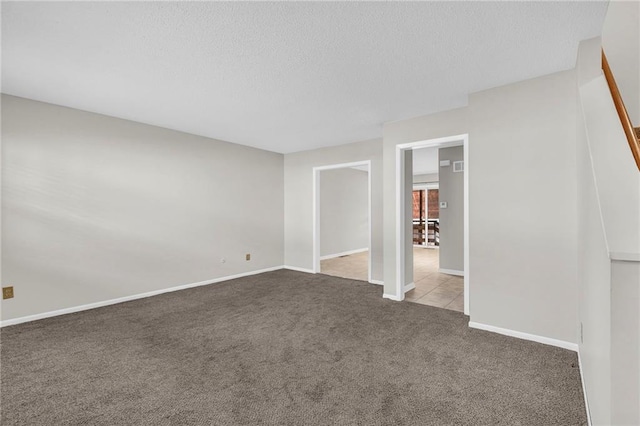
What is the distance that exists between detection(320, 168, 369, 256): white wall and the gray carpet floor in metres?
3.93

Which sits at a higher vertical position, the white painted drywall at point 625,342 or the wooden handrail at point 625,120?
the wooden handrail at point 625,120

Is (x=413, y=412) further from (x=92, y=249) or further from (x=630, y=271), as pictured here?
(x=92, y=249)

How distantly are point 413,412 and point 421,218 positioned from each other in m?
8.87

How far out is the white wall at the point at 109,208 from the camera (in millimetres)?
3061

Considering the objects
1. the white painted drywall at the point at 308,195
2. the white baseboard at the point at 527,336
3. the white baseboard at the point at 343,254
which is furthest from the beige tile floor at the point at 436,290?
the white baseboard at the point at 343,254

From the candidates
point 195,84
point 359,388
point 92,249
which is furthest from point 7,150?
point 359,388

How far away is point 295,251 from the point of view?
5.88 metres

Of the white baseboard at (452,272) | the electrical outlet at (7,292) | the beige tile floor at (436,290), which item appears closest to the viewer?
the electrical outlet at (7,292)

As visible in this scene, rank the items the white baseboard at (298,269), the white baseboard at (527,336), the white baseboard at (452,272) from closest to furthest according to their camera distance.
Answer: the white baseboard at (527,336)
the white baseboard at (452,272)
the white baseboard at (298,269)

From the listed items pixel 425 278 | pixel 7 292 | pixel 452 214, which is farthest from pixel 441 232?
pixel 7 292

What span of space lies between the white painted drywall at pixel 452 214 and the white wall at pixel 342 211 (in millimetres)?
2741

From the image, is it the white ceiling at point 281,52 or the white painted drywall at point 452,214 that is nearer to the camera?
the white ceiling at point 281,52

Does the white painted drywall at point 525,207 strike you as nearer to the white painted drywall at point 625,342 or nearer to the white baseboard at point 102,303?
the white painted drywall at point 625,342

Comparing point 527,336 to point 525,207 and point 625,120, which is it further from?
point 625,120
